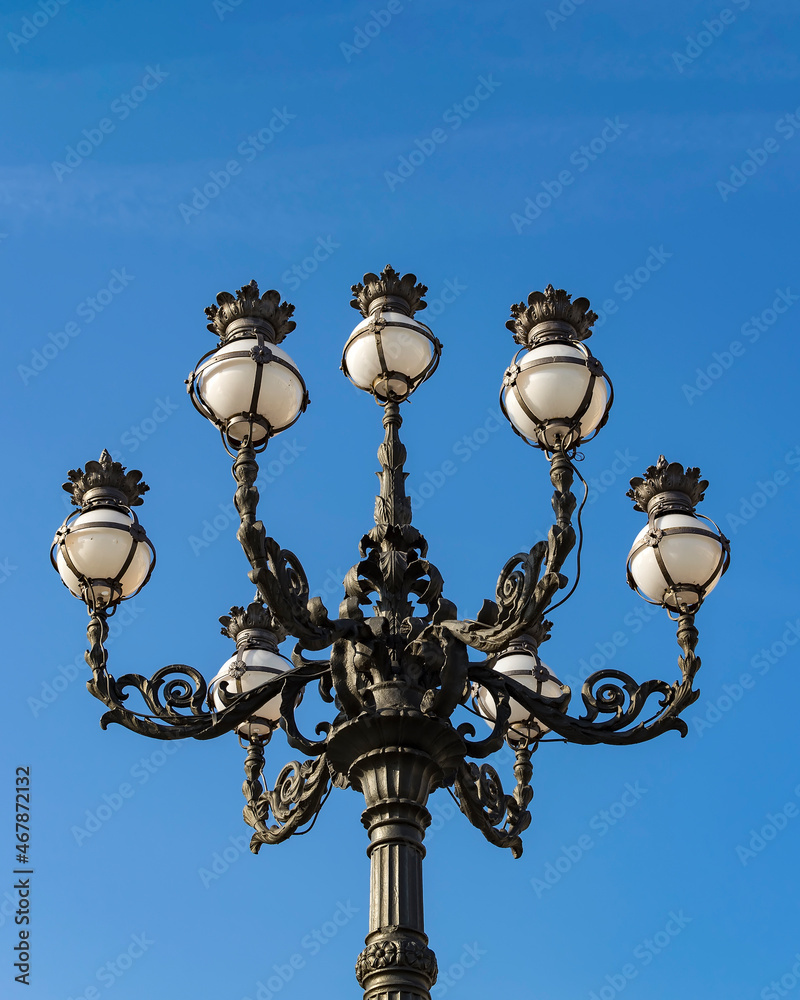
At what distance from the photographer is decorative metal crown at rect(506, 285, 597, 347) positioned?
6.95 m

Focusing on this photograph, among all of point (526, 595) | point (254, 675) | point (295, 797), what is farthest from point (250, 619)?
point (526, 595)

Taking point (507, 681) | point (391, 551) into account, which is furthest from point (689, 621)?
point (391, 551)

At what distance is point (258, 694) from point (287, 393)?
1.48 meters

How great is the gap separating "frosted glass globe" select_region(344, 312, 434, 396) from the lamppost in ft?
0.03

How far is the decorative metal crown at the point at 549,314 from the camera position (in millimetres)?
6945

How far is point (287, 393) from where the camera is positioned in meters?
6.81

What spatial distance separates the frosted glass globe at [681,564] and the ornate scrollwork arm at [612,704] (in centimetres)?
40

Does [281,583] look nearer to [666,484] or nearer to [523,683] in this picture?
[666,484]

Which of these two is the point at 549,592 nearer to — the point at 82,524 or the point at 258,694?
the point at 258,694

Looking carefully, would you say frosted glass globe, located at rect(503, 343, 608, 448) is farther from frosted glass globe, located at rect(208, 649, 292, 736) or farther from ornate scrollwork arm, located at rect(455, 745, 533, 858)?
frosted glass globe, located at rect(208, 649, 292, 736)

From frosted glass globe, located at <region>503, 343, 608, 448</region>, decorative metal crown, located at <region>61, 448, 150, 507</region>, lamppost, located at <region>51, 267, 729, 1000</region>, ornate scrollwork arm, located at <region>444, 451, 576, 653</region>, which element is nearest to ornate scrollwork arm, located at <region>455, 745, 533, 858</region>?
lamppost, located at <region>51, 267, 729, 1000</region>

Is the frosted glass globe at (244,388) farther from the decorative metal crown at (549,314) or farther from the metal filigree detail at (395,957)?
the metal filigree detail at (395,957)

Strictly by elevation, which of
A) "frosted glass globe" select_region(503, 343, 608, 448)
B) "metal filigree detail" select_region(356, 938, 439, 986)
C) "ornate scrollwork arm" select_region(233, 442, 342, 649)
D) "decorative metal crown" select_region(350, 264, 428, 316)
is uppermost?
"decorative metal crown" select_region(350, 264, 428, 316)

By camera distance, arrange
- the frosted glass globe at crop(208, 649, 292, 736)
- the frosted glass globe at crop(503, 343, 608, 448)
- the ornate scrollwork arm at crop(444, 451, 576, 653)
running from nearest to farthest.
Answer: the ornate scrollwork arm at crop(444, 451, 576, 653) → the frosted glass globe at crop(503, 343, 608, 448) → the frosted glass globe at crop(208, 649, 292, 736)
